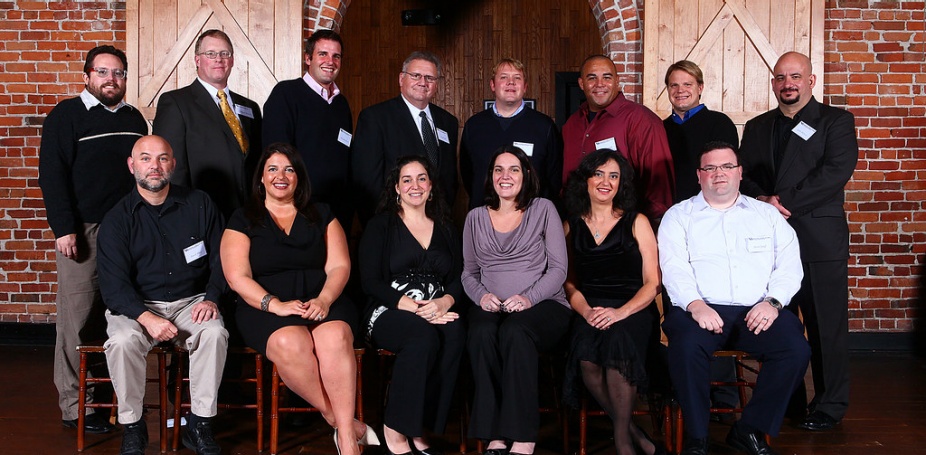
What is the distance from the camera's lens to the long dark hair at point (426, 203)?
3463mm

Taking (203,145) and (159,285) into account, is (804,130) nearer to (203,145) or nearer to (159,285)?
(203,145)

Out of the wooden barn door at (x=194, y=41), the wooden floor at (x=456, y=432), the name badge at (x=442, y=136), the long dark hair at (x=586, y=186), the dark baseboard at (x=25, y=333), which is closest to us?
the wooden floor at (x=456, y=432)

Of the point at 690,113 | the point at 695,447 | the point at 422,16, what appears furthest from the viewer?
the point at 422,16

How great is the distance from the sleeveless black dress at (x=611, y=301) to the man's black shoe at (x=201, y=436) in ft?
4.72

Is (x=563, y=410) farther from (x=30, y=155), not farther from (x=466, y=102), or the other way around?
(x=466, y=102)

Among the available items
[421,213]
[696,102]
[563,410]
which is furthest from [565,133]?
[563,410]

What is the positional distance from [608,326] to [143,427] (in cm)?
193

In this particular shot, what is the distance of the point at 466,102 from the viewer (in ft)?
25.5

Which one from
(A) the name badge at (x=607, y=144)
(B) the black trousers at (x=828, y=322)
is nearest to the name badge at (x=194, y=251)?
(A) the name badge at (x=607, y=144)

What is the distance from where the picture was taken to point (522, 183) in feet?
11.4

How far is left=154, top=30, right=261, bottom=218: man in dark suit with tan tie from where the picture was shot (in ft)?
11.9

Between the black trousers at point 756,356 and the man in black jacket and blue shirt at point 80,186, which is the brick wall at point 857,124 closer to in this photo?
the man in black jacket and blue shirt at point 80,186

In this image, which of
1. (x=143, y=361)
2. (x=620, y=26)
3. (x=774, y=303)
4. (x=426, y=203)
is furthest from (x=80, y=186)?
(x=620, y=26)

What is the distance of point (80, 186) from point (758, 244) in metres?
3.02
